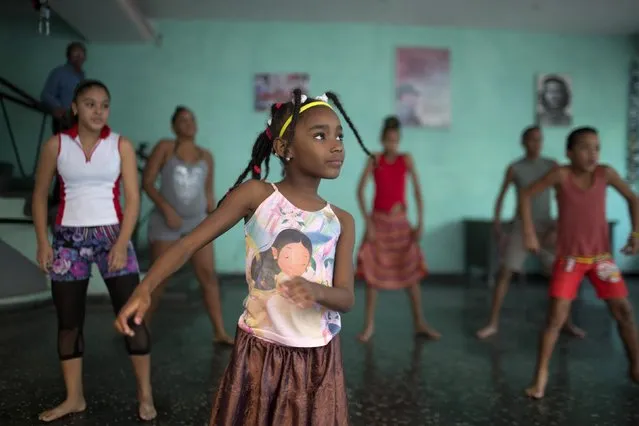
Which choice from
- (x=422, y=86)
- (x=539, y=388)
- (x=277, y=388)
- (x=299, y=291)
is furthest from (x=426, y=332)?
(x=422, y=86)

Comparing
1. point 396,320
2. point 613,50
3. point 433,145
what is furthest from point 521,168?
point 613,50

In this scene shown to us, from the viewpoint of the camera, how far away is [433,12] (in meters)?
5.94

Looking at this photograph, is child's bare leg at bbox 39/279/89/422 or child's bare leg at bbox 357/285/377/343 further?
child's bare leg at bbox 357/285/377/343

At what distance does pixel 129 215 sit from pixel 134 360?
0.61 meters

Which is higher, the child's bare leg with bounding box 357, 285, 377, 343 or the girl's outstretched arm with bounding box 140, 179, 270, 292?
the girl's outstretched arm with bounding box 140, 179, 270, 292

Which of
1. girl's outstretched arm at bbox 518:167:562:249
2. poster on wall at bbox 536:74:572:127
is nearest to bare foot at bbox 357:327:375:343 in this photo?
girl's outstretched arm at bbox 518:167:562:249

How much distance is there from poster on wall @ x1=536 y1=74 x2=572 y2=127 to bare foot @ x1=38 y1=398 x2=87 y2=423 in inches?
233

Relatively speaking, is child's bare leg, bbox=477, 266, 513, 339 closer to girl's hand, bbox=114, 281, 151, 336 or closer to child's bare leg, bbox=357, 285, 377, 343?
child's bare leg, bbox=357, 285, 377, 343

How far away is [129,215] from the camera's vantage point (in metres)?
2.27

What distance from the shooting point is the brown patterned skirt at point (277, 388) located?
1359 mm

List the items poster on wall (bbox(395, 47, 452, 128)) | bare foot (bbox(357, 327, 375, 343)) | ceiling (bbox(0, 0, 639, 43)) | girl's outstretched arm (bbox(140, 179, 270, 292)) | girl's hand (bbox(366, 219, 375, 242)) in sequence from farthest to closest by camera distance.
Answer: poster on wall (bbox(395, 47, 452, 128)) < ceiling (bbox(0, 0, 639, 43)) < girl's hand (bbox(366, 219, 375, 242)) < bare foot (bbox(357, 327, 375, 343)) < girl's outstretched arm (bbox(140, 179, 270, 292))

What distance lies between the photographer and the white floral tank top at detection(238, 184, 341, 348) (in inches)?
53.7

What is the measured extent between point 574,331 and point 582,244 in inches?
61.8

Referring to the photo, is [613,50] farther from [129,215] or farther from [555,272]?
[129,215]
